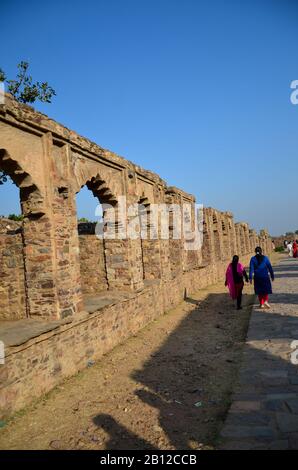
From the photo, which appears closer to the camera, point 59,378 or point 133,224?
point 59,378

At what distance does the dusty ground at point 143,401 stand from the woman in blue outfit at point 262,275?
1584mm

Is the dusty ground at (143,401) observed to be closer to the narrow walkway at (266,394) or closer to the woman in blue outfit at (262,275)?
the narrow walkway at (266,394)

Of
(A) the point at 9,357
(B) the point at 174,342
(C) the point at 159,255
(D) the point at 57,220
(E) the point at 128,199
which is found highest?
(E) the point at 128,199

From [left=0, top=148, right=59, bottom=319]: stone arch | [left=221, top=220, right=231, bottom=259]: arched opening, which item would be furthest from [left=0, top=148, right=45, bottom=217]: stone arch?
[left=221, top=220, right=231, bottom=259]: arched opening

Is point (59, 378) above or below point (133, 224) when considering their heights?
below

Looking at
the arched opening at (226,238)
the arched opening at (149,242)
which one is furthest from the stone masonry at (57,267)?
the arched opening at (226,238)

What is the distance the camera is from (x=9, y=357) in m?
4.41

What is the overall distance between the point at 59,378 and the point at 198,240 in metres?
12.1

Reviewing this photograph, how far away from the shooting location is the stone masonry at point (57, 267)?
5090mm

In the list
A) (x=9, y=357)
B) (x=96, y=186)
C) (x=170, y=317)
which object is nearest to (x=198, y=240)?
(x=170, y=317)

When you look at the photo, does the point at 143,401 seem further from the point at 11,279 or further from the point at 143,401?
the point at 11,279

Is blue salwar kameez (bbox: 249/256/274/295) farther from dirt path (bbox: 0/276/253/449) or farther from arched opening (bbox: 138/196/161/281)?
arched opening (bbox: 138/196/161/281)
